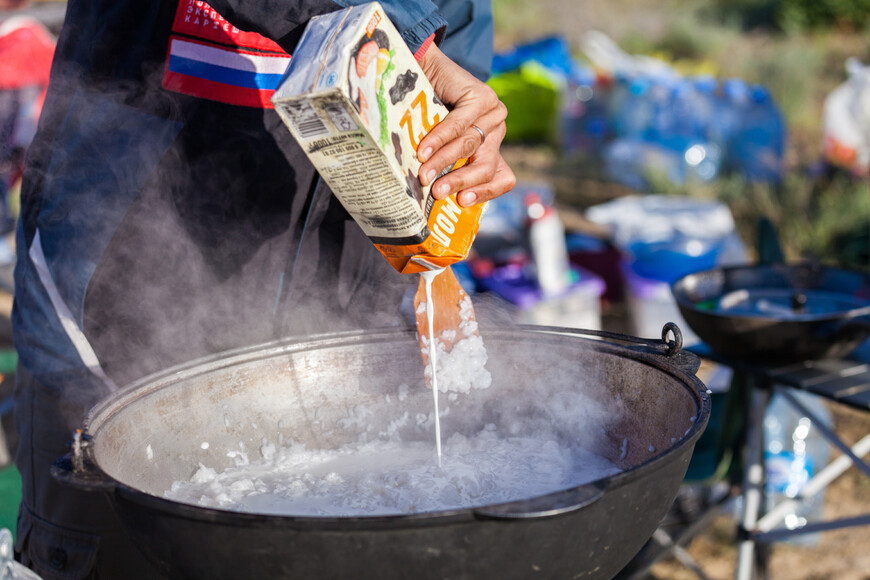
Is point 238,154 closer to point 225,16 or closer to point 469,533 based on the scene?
point 225,16

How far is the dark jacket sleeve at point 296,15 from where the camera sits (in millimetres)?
1140

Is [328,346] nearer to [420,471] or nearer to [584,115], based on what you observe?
[420,471]

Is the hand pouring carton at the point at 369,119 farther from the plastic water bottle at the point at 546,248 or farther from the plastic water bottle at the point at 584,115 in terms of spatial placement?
the plastic water bottle at the point at 584,115

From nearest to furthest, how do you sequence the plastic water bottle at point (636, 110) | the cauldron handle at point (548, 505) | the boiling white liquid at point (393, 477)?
the cauldron handle at point (548, 505) → the boiling white liquid at point (393, 477) → the plastic water bottle at point (636, 110)

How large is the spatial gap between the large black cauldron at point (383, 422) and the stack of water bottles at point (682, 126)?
17.9 ft

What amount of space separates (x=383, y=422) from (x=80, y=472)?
0.74 m

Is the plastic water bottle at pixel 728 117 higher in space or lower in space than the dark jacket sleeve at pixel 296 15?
lower

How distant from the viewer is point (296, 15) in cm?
115

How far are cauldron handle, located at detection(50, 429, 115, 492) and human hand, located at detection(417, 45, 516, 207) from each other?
631 millimetres

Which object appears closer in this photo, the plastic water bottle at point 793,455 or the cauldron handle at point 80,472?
the cauldron handle at point 80,472

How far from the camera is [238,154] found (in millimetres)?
1562

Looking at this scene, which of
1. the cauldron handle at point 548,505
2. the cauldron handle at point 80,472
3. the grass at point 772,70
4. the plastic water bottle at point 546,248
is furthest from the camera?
the grass at point 772,70

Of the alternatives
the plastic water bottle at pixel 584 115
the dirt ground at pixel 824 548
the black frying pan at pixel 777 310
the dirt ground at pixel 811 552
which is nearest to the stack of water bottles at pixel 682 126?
the plastic water bottle at pixel 584 115

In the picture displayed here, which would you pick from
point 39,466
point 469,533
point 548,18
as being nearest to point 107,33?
point 39,466
